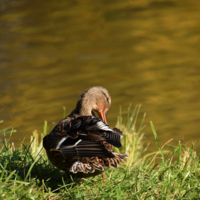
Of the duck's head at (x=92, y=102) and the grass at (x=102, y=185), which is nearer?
the grass at (x=102, y=185)

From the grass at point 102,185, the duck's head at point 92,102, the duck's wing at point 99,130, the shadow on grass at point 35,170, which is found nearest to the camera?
the grass at point 102,185

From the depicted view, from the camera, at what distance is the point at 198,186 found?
3475 mm

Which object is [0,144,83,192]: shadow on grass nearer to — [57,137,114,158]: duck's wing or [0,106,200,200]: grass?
[0,106,200,200]: grass

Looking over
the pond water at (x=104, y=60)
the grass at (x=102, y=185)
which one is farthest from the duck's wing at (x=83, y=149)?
the pond water at (x=104, y=60)

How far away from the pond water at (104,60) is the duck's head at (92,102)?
259 cm

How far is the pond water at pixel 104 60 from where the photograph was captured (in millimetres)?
8195

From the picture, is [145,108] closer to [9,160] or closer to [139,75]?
[139,75]

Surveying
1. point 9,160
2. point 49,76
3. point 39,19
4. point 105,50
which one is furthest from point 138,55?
point 9,160

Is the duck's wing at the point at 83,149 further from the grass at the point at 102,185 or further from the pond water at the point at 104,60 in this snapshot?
the pond water at the point at 104,60

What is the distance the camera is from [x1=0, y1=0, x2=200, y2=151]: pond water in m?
8.20

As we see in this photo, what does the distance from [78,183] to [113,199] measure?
2.15ft

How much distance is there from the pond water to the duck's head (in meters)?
2.59

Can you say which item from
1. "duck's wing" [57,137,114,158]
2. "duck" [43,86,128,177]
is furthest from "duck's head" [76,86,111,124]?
"duck's wing" [57,137,114,158]

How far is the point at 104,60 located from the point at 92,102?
6.78 meters
